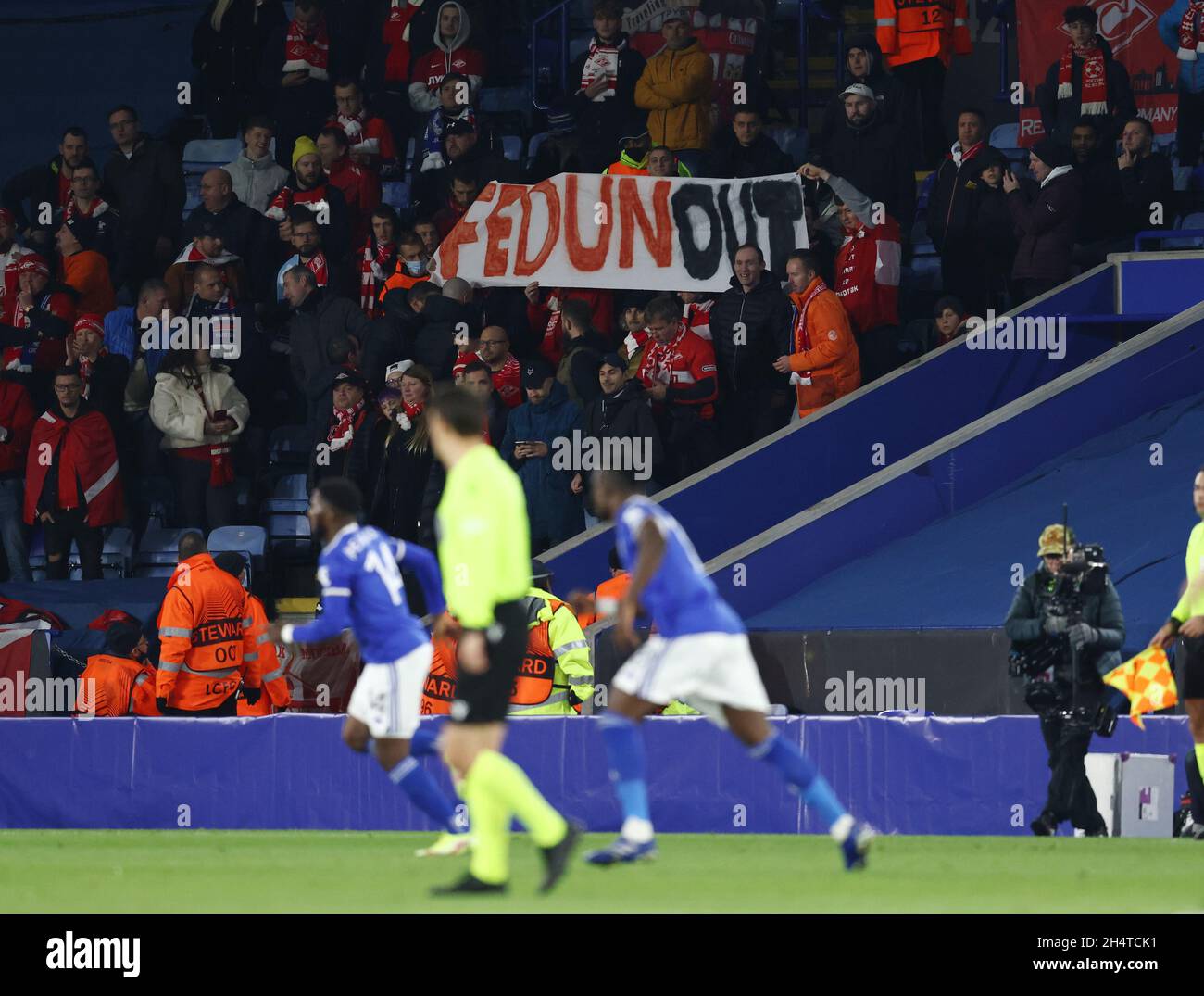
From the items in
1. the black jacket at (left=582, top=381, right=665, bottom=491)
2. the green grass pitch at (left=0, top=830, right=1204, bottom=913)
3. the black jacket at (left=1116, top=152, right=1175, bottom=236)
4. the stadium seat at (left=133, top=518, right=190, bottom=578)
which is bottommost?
the green grass pitch at (left=0, top=830, right=1204, bottom=913)

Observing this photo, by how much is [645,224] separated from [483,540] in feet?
39.3

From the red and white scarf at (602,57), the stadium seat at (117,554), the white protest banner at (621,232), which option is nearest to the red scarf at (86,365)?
the stadium seat at (117,554)

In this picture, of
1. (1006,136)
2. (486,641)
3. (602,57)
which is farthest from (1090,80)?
(486,641)

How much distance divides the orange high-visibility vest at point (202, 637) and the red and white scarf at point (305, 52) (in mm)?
8686

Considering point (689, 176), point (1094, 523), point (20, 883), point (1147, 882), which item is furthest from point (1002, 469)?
point (20, 883)

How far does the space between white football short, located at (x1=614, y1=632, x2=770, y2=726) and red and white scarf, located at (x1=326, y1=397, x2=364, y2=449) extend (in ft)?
33.2

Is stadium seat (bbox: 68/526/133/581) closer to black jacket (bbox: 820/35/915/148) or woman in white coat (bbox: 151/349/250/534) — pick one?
woman in white coat (bbox: 151/349/250/534)

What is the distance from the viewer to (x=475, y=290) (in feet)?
68.5

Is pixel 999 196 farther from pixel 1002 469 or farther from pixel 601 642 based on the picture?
pixel 601 642

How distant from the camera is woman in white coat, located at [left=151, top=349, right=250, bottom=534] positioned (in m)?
19.8

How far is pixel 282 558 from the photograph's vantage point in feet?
65.9

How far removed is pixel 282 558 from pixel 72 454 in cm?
200

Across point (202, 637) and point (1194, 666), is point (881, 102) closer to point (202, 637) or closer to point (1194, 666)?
point (202, 637)

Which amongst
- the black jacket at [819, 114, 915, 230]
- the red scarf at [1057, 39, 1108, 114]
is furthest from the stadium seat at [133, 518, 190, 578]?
the red scarf at [1057, 39, 1108, 114]
